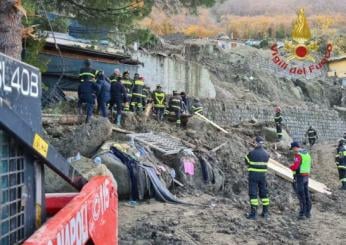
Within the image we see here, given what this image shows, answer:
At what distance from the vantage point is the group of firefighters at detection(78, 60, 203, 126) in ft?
48.0

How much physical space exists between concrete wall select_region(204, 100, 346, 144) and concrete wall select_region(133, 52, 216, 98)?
2087 millimetres

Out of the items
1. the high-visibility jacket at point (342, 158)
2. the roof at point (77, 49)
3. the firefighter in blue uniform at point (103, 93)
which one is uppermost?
the roof at point (77, 49)

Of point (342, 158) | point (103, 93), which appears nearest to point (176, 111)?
point (103, 93)

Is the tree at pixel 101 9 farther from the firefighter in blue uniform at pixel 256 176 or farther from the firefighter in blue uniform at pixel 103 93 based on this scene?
the firefighter in blue uniform at pixel 256 176

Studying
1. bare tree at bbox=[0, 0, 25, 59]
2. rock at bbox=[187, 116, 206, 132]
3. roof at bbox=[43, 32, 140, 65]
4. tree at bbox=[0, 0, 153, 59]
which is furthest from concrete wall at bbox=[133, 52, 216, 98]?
bare tree at bbox=[0, 0, 25, 59]

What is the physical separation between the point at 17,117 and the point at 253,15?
508 feet

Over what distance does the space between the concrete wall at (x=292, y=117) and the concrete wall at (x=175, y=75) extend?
2087 millimetres

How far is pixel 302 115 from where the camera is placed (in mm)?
34812

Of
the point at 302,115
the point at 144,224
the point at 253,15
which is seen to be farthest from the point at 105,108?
the point at 253,15

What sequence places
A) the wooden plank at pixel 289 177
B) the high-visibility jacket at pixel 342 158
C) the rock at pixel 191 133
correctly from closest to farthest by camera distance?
the wooden plank at pixel 289 177 → the high-visibility jacket at pixel 342 158 → the rock at pixel 191 133

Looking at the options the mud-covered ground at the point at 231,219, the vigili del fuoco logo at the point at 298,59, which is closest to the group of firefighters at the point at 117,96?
the mud-covered ground at the point at 231,219

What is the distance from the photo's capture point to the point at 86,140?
12.1 metres

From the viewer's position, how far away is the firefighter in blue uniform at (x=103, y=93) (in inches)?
596

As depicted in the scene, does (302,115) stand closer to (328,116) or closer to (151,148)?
(328,116)
